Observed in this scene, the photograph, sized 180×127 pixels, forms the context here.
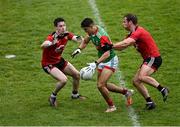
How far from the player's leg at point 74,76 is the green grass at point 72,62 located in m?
0.21

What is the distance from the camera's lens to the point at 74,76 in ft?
48.5

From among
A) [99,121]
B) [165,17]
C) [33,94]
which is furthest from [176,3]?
[99,121]

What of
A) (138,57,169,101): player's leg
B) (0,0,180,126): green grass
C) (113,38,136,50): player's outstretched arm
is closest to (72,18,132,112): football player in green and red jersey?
(113,38,136,50): player's outstretched arm

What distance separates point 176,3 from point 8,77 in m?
8.74

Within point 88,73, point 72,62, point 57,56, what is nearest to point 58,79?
point 57,56

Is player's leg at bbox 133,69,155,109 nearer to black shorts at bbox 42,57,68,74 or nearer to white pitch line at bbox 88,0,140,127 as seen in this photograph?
white pitch line at bbox 88,0,140,127

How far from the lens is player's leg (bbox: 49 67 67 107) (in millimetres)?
14195

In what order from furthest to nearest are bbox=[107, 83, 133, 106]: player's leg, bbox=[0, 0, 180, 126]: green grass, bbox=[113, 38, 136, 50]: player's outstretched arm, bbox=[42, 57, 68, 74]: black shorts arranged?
bbox=[42, 57, 68, 74]: black shorts
bbox=[107, 83, 133, 106]: player's leg
bbox=[0, 0, 180, 126]: green grass
bbox=[113, 38, 136, 50]: player's outstretched arm

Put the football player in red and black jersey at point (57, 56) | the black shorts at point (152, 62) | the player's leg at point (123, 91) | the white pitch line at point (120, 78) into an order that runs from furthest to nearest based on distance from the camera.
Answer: the football player in red and black jersey at point (57, 56)
the player's leg at point (123, 91)
the black shorts at point (152, 62)
the white pitch line at point (120, 78)

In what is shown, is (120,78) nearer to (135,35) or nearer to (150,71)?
(150,71)

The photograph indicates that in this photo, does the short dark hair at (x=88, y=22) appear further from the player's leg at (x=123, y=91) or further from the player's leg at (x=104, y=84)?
the player's leg at (x=123, y=91)

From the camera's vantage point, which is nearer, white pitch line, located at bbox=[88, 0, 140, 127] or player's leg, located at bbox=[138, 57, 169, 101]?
white pitch line, located at bbox=[88, 0, 140, 127]

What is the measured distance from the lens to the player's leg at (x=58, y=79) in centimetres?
1420

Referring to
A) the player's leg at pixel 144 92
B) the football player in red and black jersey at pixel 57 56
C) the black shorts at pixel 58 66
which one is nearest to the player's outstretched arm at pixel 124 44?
the player's leg at pixel 144 92
